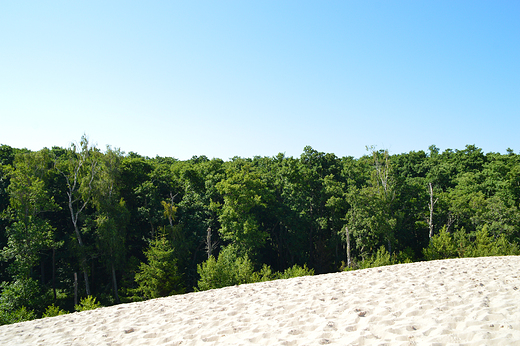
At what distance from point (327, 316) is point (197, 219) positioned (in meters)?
22.9

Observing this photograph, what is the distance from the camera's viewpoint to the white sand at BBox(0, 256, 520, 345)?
174 inches

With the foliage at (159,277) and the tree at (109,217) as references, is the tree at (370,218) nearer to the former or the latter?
the foliage at (159,277)

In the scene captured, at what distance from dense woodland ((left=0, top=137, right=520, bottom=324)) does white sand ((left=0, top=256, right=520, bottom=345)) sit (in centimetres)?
1176

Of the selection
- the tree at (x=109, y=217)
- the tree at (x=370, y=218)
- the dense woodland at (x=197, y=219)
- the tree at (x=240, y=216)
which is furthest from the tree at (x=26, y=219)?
the tree at (x=370, y=218)

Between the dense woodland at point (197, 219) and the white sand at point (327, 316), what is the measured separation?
11.8m

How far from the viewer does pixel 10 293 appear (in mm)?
18234

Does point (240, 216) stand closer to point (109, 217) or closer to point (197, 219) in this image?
point (197, 219)

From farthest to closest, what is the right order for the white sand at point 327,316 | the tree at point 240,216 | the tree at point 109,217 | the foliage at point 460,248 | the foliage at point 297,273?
the tree at point 240,216, the tree at point 109,217, the foliage at point 460,248, the foliage at point 297,273, the white sand at point 327,316

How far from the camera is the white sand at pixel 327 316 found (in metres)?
4.42

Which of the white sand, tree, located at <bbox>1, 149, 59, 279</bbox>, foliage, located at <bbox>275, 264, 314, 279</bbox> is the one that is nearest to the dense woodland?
tree, located at <bbox>1, 149, 59, 279</bbox>

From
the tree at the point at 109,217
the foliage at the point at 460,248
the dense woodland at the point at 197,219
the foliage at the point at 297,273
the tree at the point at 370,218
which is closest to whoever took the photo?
the foliage at the point at 297,273

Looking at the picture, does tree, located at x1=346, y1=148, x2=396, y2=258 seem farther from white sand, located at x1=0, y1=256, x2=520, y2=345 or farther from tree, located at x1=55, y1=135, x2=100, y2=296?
tree, located at x1=55, y1=135, x2=100, y2=296

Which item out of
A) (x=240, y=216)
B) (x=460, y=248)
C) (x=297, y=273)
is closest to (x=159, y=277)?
(x=240, y=216)

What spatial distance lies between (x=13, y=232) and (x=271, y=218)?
66.8 feet
